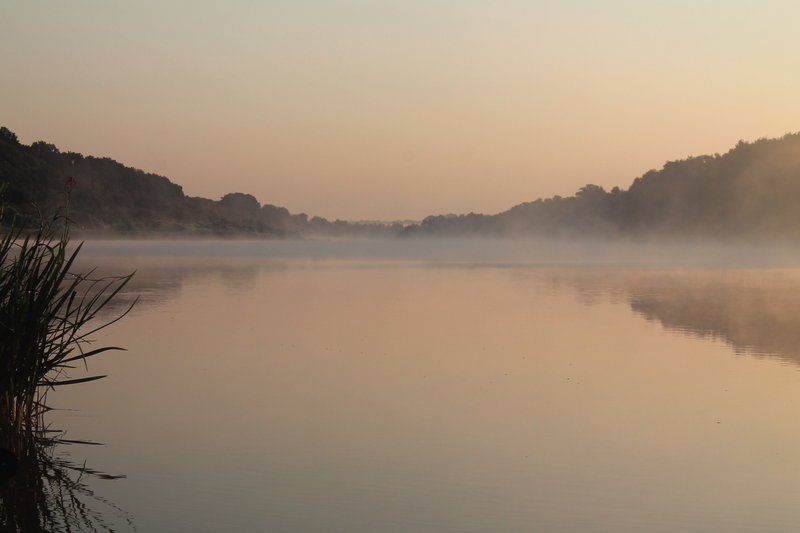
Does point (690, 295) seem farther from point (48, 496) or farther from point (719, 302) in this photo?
point (48, 496)

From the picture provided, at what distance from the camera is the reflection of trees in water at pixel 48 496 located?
5305 millimetres

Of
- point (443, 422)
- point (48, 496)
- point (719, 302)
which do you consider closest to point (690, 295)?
point (719, 302)

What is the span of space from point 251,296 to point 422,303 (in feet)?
12.9

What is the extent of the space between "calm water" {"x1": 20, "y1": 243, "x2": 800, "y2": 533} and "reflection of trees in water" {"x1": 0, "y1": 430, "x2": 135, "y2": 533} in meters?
0.09

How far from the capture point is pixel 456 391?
9.38 metres

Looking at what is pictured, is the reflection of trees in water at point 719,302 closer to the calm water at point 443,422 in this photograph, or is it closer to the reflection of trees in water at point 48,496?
the calm water at point 443,422

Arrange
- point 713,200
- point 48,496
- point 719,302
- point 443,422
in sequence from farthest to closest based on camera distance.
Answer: point 713,200 < point 719,302 < point 443,422 < point 48,496

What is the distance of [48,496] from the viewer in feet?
→ 18.9

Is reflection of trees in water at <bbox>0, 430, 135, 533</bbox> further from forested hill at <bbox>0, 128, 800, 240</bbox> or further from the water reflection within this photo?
forested hill at <bbox>0, 128, 800, 240</bbox>

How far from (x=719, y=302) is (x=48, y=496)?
16478 millimetres

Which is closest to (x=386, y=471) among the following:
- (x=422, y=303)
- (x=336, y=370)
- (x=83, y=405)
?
(x=83, y=405)

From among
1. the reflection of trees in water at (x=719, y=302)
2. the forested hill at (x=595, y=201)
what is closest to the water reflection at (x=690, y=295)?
the reflection of trees in water at (x=719, y=302)

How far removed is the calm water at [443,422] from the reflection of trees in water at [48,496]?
0.09 m

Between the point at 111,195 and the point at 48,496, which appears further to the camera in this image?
the point at 111,195
